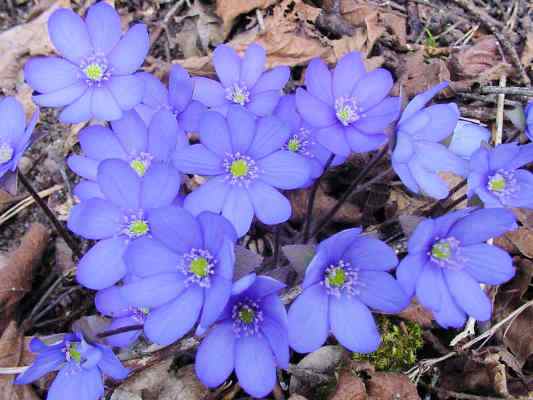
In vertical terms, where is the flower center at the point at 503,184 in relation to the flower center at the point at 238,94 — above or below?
below

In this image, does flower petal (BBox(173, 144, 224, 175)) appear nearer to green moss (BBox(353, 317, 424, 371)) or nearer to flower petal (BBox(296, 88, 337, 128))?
flower petal (BBox(296, 88, 337, 128))

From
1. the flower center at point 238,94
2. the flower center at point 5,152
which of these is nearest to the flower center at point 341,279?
the flower center at point 238,94

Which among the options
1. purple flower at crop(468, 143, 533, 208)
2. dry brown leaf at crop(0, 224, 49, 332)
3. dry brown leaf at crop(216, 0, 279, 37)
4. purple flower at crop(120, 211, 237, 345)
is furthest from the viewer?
dry brown leaf at crop(216, 0, 279, 37)

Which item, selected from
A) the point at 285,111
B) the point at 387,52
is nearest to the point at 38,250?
the point at 285,111

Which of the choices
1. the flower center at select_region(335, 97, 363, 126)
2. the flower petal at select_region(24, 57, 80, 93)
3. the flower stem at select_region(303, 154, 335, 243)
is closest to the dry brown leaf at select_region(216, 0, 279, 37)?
the flower petal at select_region(24, 57, 80, 93)

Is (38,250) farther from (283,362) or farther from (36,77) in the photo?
(283,362)

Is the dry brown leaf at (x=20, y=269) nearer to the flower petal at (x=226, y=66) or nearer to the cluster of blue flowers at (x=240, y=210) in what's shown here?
the cluster of blue flowers at (x=240, y=210)
